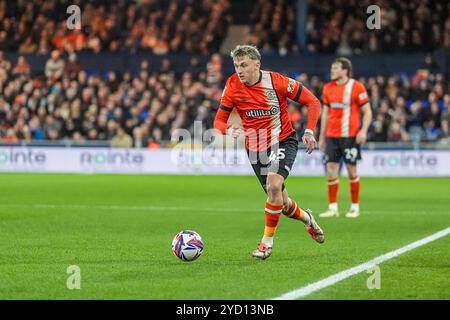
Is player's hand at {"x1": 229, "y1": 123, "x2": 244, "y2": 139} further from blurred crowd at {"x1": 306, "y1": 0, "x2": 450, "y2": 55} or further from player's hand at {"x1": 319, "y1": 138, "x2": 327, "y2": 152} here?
blurred crowd at {"x1": 306, "y1": 0, "x2": 450, "y2": 55}

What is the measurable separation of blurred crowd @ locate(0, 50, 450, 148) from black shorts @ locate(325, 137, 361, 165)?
34.8 ft

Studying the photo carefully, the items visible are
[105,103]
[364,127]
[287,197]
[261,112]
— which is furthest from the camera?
[105,103]

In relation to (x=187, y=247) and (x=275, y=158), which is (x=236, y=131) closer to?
(x=275, y=158)

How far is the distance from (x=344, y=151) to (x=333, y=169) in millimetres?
333

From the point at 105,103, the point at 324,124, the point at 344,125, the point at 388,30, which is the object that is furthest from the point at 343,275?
the point at 388,30

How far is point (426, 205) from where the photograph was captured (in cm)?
1641

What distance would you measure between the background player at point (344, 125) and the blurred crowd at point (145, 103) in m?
10.6

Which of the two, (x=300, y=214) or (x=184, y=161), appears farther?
(x=184, y=161)

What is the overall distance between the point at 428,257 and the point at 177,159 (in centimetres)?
1699

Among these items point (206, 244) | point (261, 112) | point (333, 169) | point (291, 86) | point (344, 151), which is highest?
point (291, 86)

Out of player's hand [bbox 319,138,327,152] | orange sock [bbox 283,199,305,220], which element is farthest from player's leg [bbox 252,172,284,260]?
player's hand [bbox 319,138,327,152]

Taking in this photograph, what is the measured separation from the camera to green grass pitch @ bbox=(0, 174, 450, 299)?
7332 millimetres

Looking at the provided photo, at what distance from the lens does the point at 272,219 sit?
9.45m
